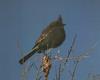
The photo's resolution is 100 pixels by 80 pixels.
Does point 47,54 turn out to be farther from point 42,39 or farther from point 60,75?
point 42,39

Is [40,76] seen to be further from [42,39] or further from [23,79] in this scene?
[42,39]

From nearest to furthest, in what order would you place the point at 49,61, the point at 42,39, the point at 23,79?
the point at 23,79
the point at 49,61
the point at 42,39

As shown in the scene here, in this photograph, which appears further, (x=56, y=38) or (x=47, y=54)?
(x=56, y=38)

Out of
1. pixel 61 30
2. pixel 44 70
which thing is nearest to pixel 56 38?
pixel 61 30

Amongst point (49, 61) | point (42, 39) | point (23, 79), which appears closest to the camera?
point (23, 79)

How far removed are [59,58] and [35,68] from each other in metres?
0.08

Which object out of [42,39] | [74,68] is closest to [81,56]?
[74,68]

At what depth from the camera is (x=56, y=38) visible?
4.66 ft

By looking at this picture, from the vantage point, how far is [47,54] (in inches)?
40.8

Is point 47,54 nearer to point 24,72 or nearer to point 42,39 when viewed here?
point 24,72

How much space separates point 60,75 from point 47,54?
17 centimetres

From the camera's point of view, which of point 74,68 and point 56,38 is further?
point 56,38

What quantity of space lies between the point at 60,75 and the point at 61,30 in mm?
550

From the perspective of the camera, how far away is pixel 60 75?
875 millimetres
